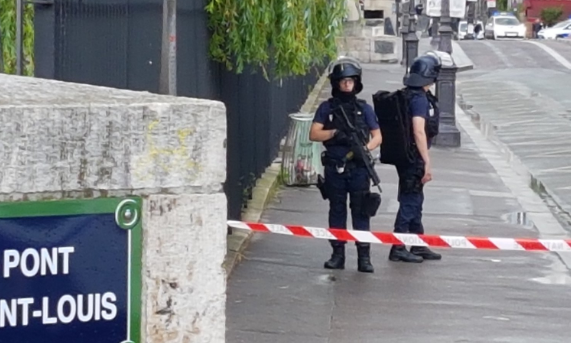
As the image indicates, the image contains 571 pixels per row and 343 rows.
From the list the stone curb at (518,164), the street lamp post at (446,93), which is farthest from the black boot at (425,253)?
the street lamp post at (446,93)

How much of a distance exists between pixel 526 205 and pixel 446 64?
6096mm

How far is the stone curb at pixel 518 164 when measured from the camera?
44.9ft

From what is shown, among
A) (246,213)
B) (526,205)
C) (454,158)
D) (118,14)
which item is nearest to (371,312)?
(118,14)

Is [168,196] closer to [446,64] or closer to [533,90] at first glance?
[446,64]

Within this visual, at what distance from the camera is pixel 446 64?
63.1ft

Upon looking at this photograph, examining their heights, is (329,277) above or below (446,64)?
below

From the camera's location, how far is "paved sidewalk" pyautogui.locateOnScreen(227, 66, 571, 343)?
24.0 feet

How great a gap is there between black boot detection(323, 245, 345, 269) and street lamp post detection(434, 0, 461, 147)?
963 cm

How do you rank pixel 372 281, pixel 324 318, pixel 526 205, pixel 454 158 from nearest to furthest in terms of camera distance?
pixel 324 318 < pixel 372 281 < pixel 526 205 < pixel 454 158

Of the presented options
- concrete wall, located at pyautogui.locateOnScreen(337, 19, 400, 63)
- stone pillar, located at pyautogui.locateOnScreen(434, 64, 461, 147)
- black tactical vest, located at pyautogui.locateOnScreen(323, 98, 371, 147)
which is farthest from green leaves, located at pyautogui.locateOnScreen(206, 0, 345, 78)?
concrete wall, located at pyautogui.locateOnScreen(337, 19, 400, 63)

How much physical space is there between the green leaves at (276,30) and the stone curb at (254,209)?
1.47 metres

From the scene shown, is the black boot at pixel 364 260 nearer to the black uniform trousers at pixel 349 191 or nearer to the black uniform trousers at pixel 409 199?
the black uniform trousers at pixel 349 191

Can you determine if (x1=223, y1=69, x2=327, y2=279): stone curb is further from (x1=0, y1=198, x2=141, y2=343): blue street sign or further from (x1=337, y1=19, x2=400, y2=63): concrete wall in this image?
(x1=337, y1=19, x2=400, y2=63): concrete wall

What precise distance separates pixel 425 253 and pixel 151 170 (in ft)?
24.1
